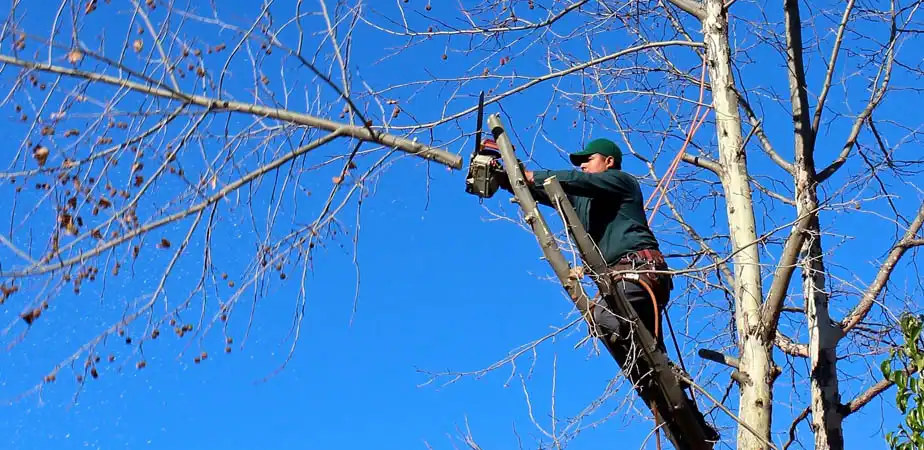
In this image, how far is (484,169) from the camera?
232 inches

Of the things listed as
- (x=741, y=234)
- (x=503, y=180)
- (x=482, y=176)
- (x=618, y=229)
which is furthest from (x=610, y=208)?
(x=741, y=234)

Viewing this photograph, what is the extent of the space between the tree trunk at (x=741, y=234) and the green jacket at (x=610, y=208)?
0.69 m

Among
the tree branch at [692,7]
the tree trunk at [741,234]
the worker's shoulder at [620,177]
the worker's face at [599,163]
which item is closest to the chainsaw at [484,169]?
the worker's shoulder at [620,177]

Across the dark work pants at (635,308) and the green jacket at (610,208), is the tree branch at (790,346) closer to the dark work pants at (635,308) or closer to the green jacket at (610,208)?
the dark work pants at (635,308)

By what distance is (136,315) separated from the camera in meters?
5.14

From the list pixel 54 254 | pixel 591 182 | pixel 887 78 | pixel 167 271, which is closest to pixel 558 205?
pixel 591 182

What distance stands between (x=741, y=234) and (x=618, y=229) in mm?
1275

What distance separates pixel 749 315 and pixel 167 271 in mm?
3566

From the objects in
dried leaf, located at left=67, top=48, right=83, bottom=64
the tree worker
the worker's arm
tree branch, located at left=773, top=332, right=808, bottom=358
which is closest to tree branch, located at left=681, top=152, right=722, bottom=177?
tree branch, located at left=773, top=332, right=808, bottom=358

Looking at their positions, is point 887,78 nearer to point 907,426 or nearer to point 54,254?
point 907,426

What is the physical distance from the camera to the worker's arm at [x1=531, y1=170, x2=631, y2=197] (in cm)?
595

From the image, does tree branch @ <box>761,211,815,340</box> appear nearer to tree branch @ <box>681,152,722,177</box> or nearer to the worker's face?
the worker's face

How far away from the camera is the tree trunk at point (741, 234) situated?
22.3 ft

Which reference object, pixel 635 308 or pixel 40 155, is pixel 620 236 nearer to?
pixel 635 308
